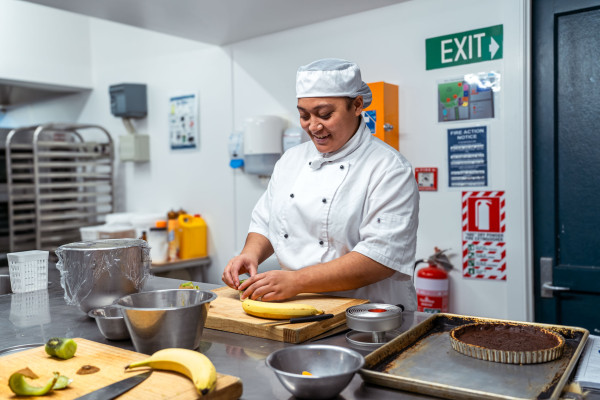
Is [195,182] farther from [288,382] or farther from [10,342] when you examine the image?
[288,382]

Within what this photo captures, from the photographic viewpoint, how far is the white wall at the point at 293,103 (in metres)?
2.96

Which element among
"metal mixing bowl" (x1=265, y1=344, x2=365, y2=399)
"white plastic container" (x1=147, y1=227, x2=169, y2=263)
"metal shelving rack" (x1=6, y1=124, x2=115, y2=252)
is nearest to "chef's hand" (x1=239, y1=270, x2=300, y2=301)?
"metal mixing bowl" (x1=265, y1=344, x2=365, y2=399)

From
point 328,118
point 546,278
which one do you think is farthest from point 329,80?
point 546,278

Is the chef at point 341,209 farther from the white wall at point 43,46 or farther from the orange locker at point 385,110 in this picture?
the white wall at point 43,46

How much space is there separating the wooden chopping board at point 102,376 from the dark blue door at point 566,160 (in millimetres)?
2426

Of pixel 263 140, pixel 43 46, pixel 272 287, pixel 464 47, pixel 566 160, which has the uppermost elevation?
pixel 43 46

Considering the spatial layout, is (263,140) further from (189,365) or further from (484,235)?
A: (189,365)

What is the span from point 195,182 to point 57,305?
9.05 ft

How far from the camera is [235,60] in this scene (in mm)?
4266

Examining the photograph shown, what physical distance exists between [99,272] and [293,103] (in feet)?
8.39

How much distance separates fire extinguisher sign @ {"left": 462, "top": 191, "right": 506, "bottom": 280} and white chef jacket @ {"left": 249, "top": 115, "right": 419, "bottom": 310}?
119 cm

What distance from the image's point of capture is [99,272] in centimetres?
157

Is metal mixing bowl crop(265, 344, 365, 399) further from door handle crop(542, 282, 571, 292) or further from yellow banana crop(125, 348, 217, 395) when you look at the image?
door handle crop(542, 282, 571, 292)

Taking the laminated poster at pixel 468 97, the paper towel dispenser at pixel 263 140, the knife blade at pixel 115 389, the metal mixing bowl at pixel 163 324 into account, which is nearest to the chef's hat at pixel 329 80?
the metal mixing bowl at pixel 163 324
